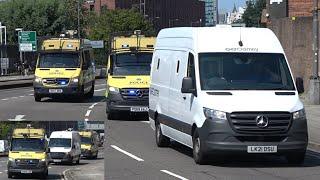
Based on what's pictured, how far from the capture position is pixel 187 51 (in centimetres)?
1541

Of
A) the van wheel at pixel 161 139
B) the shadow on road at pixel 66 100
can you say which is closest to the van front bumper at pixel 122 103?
the van wheel at pixel 161 139

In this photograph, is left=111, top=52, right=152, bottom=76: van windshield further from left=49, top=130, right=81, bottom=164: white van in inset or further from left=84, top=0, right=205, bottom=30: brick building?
left=84, top=0, right=205, bottom=30: brick building

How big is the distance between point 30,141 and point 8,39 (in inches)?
4274

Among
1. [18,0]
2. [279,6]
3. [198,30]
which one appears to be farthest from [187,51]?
[18,0]

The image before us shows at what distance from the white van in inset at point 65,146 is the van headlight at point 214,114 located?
3.78 metres

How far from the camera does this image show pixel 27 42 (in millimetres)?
79188

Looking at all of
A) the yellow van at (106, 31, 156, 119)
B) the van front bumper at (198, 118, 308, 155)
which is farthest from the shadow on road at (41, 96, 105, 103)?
the van front bumper at (198, 118, 308, 155)

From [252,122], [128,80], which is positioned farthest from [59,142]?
[128,80]

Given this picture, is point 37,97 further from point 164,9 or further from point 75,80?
point 164,9

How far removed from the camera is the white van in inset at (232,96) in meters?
13.6

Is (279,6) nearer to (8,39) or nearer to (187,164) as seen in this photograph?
(187,164)

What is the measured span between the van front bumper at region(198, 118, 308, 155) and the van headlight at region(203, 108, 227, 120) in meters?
0.07

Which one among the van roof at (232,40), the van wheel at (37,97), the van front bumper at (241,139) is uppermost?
the van roof at (232,40)

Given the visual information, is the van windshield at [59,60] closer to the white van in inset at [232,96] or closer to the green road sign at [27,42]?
the white van in inset at [232,96]
